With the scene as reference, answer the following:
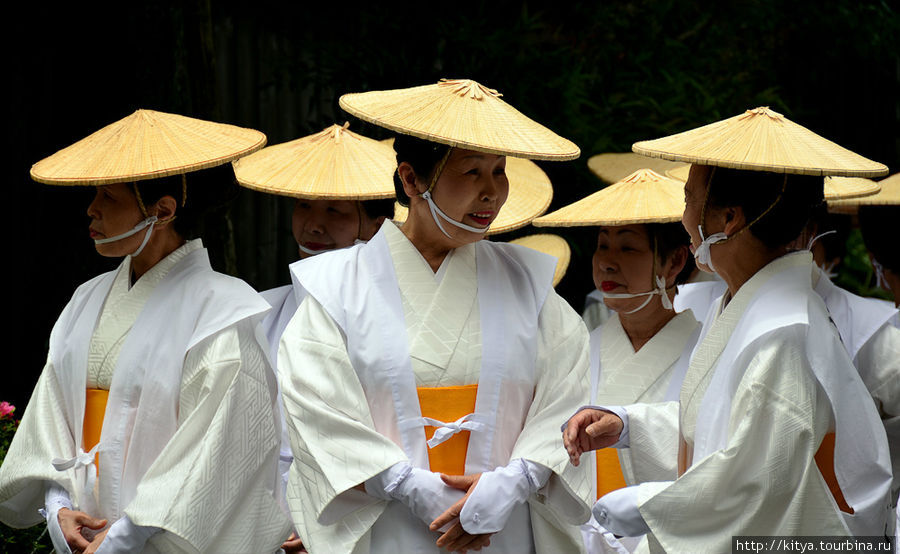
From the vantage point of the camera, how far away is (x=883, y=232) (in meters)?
4.91

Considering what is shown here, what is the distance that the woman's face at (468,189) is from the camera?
129 inches

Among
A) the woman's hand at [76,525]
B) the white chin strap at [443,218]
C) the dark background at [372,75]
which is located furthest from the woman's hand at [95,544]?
the dark background at [372,75]

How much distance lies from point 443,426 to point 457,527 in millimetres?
295

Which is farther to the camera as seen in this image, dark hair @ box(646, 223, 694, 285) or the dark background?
the dark background

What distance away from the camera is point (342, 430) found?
3094 millimetres

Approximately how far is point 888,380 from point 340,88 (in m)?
3.77

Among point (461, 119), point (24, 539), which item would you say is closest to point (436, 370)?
point (461, 119)

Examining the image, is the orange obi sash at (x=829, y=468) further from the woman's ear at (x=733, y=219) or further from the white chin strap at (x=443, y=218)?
the white chin strap at (x=443, y=218)

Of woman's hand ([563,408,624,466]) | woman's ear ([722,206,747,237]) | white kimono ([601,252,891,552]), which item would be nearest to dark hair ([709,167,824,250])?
woman's ear ([722,206,747,237])

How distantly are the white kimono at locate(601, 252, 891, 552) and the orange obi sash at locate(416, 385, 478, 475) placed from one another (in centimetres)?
57

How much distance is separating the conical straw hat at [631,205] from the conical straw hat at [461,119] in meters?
0.96

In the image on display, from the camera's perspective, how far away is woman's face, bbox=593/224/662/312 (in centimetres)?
436

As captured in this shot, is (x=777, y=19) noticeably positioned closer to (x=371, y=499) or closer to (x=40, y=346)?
(x=40, y=346)

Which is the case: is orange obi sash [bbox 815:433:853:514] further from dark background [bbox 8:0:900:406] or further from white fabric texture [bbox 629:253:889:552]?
dark background [bbox 8:0:900:406]
